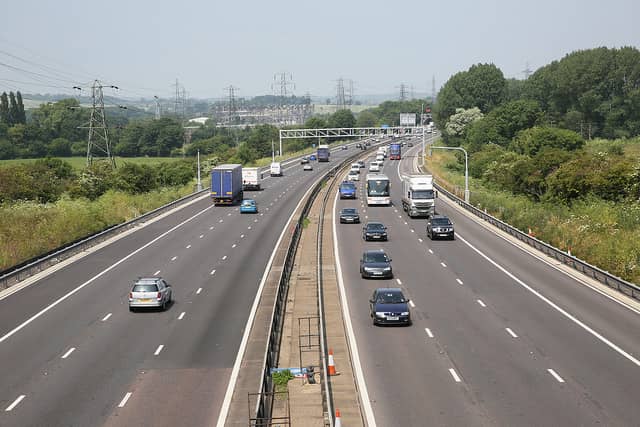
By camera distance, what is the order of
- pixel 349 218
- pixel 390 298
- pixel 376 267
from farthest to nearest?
pixel 349 218 → pixel 376 267 → pixel 390 298

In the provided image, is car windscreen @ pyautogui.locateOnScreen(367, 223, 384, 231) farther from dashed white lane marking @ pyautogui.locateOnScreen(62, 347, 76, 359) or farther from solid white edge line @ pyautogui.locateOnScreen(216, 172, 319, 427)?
dashed white lane marking @ pyautogui.locateOnScreen(62, 347, 76, 359)

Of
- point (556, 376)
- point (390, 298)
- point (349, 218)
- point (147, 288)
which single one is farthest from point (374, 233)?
point (556, 376)

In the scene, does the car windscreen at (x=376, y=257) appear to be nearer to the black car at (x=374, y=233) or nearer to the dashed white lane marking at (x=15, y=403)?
the black car at (x=374, y=233)

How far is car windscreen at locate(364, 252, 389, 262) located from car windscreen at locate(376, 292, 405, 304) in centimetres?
1017

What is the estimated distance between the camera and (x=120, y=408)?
22.0 meters

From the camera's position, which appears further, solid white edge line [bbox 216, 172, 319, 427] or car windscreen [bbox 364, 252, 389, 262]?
car windscreen [bbox 364, 252, 389, 262]

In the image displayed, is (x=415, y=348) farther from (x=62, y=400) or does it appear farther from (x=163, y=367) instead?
(x=62, y=400)

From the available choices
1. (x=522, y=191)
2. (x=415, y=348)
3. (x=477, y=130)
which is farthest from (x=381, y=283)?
(x=477, y=130)

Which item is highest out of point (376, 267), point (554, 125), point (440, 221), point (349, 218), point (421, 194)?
point (554, 125)

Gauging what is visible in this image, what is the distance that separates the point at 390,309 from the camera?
3170 cm

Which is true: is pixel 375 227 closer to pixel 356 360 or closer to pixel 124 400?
pixel 356 360

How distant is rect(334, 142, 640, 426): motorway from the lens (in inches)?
842

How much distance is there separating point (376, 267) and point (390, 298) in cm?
965

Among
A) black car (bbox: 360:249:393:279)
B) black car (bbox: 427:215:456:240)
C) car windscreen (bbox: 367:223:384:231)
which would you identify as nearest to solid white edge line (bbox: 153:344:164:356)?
black car (bbox: 360:249:393:279)
